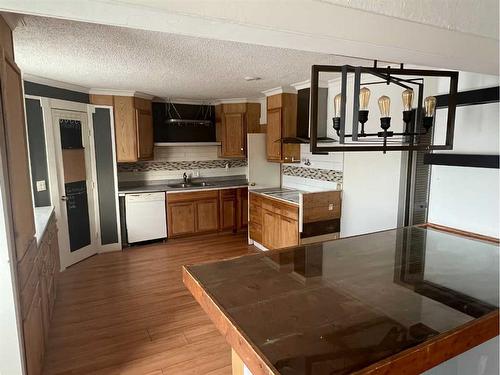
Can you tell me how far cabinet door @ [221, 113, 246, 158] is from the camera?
5402mm

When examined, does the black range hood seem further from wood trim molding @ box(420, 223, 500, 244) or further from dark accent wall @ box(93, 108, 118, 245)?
dark accent wall @ box(93, 108, 118, 245)

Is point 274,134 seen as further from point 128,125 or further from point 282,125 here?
point 128,125

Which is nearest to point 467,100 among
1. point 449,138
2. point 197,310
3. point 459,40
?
point 449,138

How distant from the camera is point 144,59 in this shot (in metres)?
2.82

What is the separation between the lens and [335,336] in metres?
1.05

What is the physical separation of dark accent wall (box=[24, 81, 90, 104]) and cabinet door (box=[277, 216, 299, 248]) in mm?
3104

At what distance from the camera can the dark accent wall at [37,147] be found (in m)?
3.52

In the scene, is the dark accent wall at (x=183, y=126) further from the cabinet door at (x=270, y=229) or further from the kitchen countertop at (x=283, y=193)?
the cabinet door at (x=270, y=229)

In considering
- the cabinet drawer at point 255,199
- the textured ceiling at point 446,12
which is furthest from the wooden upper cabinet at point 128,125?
the textured ceiling at point 446,12

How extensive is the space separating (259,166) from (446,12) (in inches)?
146

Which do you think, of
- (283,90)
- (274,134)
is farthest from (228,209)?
(283,90)

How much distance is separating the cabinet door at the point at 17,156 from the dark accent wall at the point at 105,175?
2319 millimetres

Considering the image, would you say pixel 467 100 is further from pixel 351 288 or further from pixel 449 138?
pixel 351 288

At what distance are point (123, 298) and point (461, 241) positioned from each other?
301 cm
